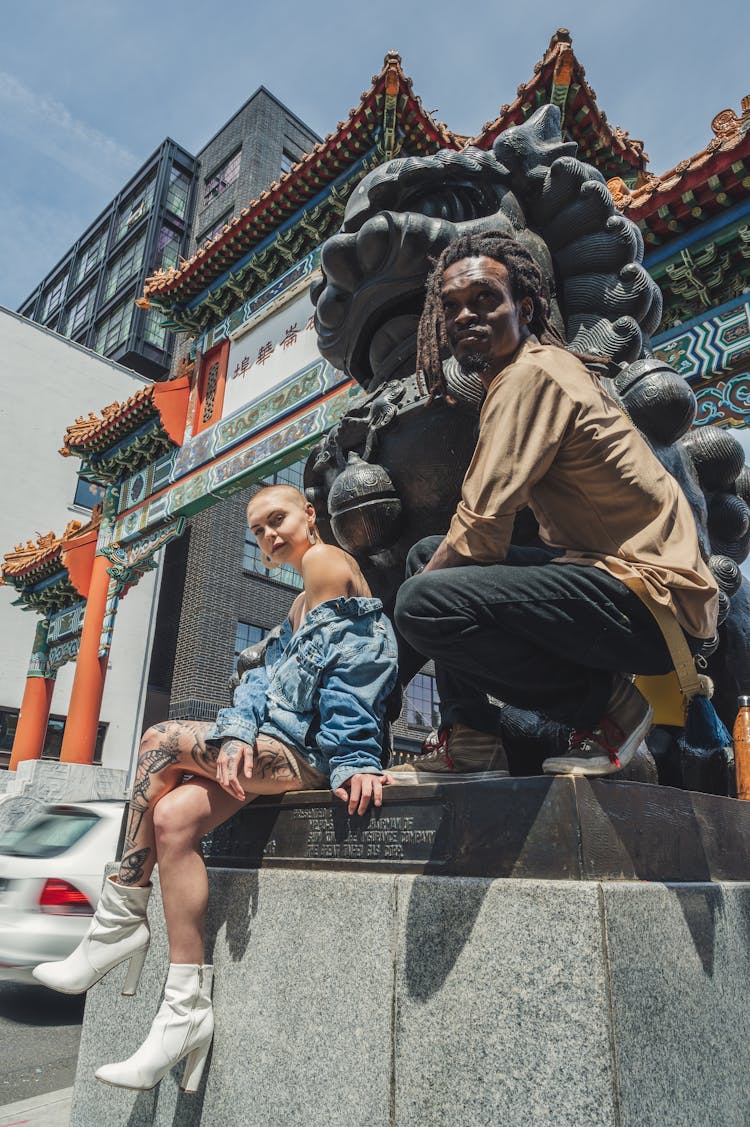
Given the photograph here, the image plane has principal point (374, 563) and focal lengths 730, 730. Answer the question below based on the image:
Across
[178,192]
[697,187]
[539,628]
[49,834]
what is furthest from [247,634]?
[178,192]

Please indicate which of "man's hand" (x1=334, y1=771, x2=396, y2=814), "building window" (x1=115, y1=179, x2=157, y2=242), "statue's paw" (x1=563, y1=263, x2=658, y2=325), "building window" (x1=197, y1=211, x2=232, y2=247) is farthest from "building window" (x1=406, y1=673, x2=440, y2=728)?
"building window" (x1=115, y1=179, x2=157, y2=242)

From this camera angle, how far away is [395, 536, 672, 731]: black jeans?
65.9 inches

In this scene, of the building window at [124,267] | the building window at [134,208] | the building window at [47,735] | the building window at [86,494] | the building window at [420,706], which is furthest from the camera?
the building window at [134,208]

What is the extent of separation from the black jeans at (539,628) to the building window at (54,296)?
43.1 meters

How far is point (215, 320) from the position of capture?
569 inches

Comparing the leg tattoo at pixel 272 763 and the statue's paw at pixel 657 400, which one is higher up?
the statue's paw at pixel 657 400

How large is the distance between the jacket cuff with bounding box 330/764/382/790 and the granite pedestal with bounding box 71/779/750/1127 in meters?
0.09

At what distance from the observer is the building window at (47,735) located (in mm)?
18844

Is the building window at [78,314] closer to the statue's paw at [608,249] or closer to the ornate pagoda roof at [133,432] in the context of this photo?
the ornate pagoda roof at [133,432]

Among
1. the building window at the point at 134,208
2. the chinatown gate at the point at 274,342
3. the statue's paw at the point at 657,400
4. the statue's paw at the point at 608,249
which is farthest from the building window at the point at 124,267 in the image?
the statue's paw at the point at 657,400

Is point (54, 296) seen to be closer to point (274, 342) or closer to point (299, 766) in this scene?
point (274, 342)

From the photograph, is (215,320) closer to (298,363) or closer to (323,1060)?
(298,363)

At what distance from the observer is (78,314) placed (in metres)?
36.7

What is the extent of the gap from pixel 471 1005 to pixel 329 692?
92 centimetres
